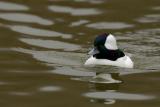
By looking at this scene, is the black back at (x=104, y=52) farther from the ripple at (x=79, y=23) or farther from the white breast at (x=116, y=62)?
the ripple at (x=79, y=23)

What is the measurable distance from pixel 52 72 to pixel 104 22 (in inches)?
180

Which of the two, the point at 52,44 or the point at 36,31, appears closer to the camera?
the point at 52,44

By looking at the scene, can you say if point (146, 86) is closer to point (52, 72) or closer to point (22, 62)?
point (52, 72)

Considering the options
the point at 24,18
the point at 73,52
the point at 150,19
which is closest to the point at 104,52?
the point at 73,52

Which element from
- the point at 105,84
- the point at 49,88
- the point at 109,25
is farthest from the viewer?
the point at 109,25

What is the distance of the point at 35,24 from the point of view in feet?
55.2

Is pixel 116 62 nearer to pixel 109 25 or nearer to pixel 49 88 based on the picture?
pixel 49 88

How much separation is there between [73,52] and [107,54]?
1.18m

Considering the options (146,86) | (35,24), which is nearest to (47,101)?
(146,86)

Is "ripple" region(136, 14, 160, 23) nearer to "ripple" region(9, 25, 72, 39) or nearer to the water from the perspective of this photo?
→ the water

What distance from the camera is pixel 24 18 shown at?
17344mm

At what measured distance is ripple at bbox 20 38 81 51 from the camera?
15.0 meters

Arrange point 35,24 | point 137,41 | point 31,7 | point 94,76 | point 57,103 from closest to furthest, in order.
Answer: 1. point 57,103
2. point 94,76
3. point 137,41
4. point 35,24
5. point 31,7

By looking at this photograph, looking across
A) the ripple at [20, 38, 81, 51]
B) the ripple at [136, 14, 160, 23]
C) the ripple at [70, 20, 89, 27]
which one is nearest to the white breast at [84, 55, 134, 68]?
the ripple at [20, 38, 81, 51]
